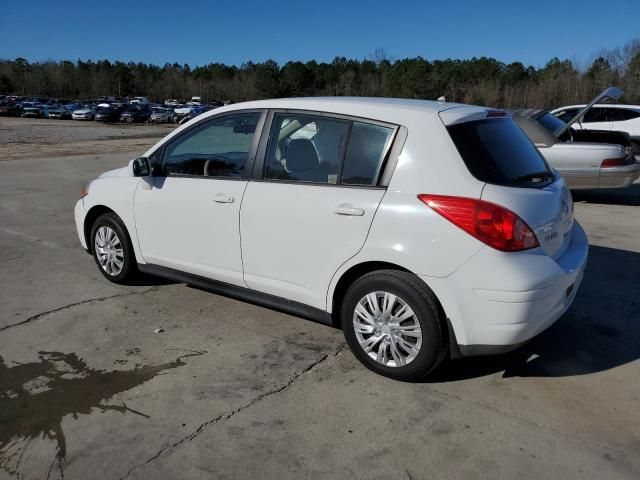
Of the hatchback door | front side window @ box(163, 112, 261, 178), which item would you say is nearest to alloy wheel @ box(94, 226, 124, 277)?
front side window @ box(163, 112, 261, 178)

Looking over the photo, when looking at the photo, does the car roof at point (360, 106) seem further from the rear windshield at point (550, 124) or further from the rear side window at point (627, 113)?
the rear side window at point (627, 113)

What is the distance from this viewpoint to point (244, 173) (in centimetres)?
411

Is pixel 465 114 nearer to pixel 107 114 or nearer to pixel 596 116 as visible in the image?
pixel 596 116

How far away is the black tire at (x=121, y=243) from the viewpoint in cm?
498

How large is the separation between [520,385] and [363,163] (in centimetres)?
172

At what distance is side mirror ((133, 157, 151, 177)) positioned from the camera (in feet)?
15.2

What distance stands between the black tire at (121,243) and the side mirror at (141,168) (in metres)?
0.59

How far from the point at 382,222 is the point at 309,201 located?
1.88 ft

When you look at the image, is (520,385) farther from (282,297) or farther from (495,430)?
(282,297)

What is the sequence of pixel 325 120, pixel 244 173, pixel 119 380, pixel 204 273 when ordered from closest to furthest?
pixel 119 380
pixel 325 120
pixel 244 173
pixel 204 273

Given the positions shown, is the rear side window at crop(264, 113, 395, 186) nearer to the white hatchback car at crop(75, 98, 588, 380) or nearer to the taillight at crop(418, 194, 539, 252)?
the white hatchback car at crop(75, 98, 588, 380)

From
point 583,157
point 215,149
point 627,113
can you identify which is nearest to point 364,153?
point 215,149

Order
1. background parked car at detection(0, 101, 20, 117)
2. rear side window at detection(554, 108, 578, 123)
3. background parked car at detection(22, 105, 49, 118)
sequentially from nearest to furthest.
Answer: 1. rear side window at detection(554, 108, 578, 123)
2. background parked car at detection(22, 105, 49, 118)
3. background parked car at detection(0, 101, 20, 117)

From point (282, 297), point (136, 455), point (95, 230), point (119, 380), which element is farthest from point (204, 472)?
point (95, 230)
